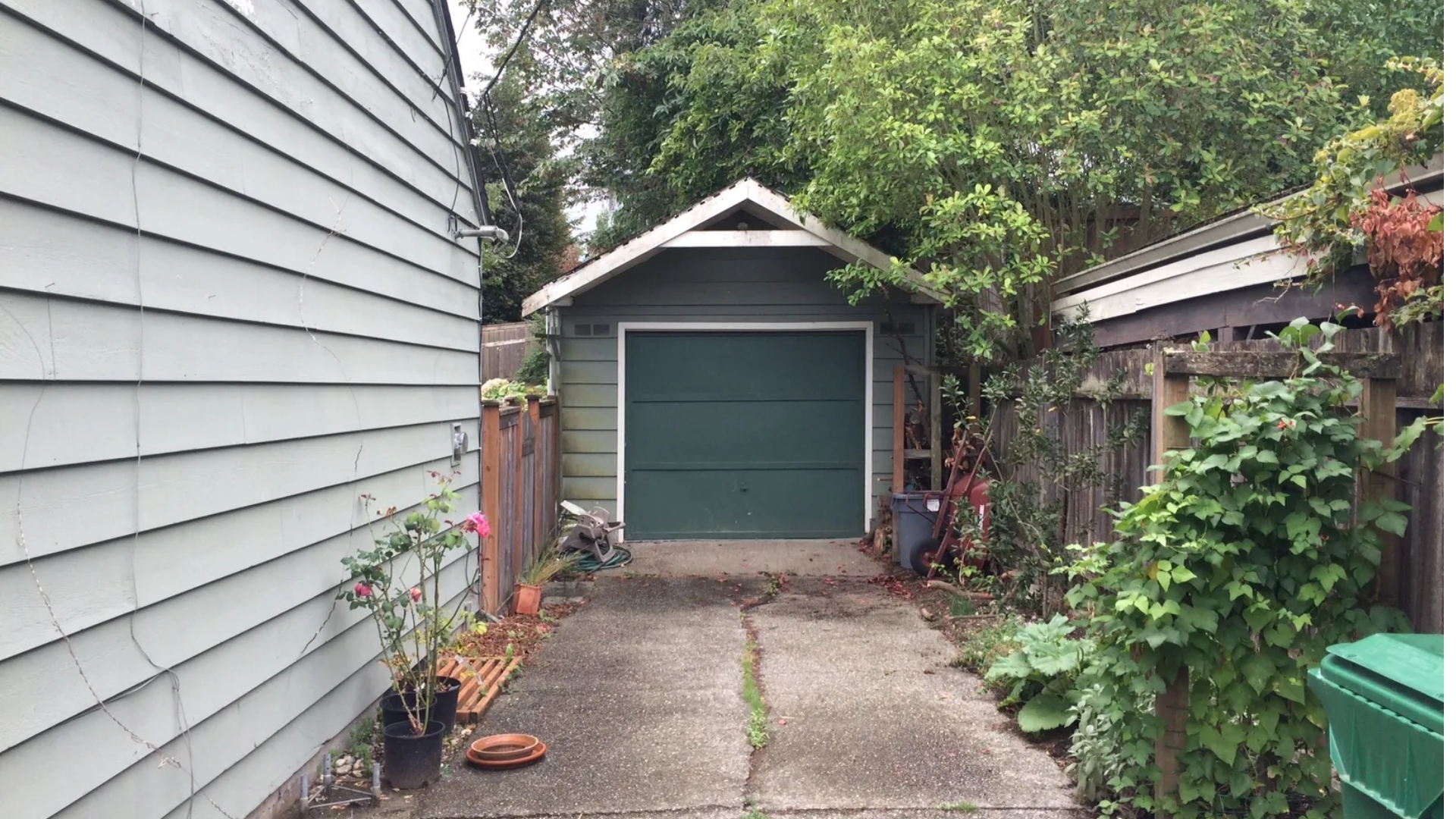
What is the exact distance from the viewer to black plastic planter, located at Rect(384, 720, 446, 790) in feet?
12.7

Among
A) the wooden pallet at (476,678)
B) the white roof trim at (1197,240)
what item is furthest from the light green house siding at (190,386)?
the white roof trim at (1197,240)

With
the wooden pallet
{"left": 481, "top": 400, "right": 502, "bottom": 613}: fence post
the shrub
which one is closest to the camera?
the shrub

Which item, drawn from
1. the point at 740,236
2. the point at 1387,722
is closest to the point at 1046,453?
the point at 740,236

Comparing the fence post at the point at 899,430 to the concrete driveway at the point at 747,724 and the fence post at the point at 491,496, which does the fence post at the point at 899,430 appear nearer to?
the concrete driveway at the point at 747,724

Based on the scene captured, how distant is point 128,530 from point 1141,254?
515 centimetres

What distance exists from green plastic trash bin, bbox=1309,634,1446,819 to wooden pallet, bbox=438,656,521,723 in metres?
3.44

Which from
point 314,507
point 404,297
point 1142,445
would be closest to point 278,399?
point 314,507

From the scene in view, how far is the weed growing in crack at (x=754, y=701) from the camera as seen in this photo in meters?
4.39

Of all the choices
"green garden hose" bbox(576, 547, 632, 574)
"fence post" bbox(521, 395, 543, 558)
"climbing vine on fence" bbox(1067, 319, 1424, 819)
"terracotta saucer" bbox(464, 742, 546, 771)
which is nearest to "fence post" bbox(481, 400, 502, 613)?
"fence post" bbox(521, 395, 543, 558)

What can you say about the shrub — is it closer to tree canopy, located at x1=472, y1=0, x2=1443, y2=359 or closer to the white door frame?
tree canopy, located at x1=472, y1=0, x2=1443, y2=359

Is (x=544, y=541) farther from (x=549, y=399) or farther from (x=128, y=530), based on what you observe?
(x=128, y=530)

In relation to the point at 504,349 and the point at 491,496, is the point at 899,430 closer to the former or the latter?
the point at 491,496

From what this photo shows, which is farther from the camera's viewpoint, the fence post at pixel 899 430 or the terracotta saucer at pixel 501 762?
the fence post at pixel 899 430

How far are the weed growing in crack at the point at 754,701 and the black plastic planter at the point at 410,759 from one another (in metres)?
1.28
